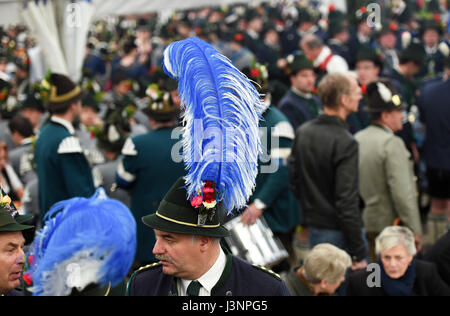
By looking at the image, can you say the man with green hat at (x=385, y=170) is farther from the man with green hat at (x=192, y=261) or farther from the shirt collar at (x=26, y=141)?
the shirt collar at (x=26, y=141)

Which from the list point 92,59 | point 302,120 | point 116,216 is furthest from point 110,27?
point 116,216

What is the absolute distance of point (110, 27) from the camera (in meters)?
21.7

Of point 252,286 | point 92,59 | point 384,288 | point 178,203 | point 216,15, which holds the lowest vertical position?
point 384,288

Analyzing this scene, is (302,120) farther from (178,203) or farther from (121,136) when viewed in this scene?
(178,203)

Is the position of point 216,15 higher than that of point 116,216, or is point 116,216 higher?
point 216,15

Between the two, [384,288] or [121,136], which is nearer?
[384,288]

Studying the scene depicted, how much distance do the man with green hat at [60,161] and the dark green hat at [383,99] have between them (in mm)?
2350

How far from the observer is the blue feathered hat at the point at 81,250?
11.5 feet

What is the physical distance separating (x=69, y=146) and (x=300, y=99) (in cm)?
265

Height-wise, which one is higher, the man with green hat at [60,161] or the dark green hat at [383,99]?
the dark green hat at [383,99]

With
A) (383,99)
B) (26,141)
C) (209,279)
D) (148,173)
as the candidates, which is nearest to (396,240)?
(383,99)

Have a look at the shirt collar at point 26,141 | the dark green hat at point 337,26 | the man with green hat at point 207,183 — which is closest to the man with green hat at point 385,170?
the man with green hat at point 207,183

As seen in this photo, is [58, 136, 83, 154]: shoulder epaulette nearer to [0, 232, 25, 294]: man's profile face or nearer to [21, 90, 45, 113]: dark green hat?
[0, 232, 25, 294]: man's profile face

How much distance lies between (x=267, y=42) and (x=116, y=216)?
9.89 m
